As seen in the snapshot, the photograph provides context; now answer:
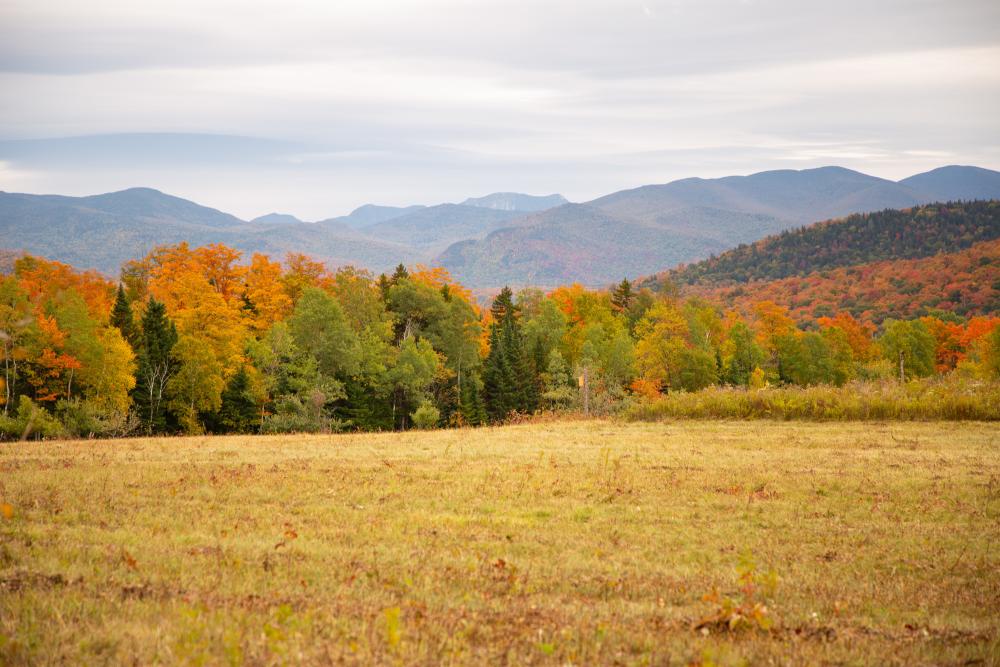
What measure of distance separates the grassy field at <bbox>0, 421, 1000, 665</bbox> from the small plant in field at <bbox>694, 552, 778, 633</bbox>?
3 centimetres

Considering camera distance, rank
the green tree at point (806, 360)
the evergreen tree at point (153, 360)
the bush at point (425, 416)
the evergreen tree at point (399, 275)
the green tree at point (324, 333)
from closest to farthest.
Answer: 1. the evergreen tree at point (153, 360)
2. the green tree at point (324, 333)
3. the bush at point (425, 416)
4. the evergreen tree at point (399, 275)
5. the green tree at point (806, 360)

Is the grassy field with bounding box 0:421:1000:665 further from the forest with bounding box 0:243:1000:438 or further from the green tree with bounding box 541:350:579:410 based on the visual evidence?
the green tree with bounding box 541:350:579:410

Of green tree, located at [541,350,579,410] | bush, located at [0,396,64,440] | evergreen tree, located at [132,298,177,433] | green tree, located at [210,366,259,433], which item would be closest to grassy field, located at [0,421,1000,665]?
bush, located at [0,396,64,440]

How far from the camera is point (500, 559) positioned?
9445 mm

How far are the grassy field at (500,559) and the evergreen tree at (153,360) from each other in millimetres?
34104

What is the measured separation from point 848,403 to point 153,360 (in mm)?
43455

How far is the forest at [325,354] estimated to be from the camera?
44.9m

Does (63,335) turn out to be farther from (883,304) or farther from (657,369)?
(883,304)

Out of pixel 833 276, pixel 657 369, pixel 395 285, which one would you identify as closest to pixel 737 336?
pixel 657 369

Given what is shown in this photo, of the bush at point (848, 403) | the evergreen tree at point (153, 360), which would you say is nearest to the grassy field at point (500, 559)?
the bush at point (848, 403)

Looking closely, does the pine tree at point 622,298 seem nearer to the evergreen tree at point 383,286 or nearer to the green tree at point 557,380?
the green tree at point 557,380

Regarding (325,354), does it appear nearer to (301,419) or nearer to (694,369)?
(301,419)

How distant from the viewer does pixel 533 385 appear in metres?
75.6

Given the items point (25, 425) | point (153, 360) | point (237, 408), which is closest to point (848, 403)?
point (25, 425)
